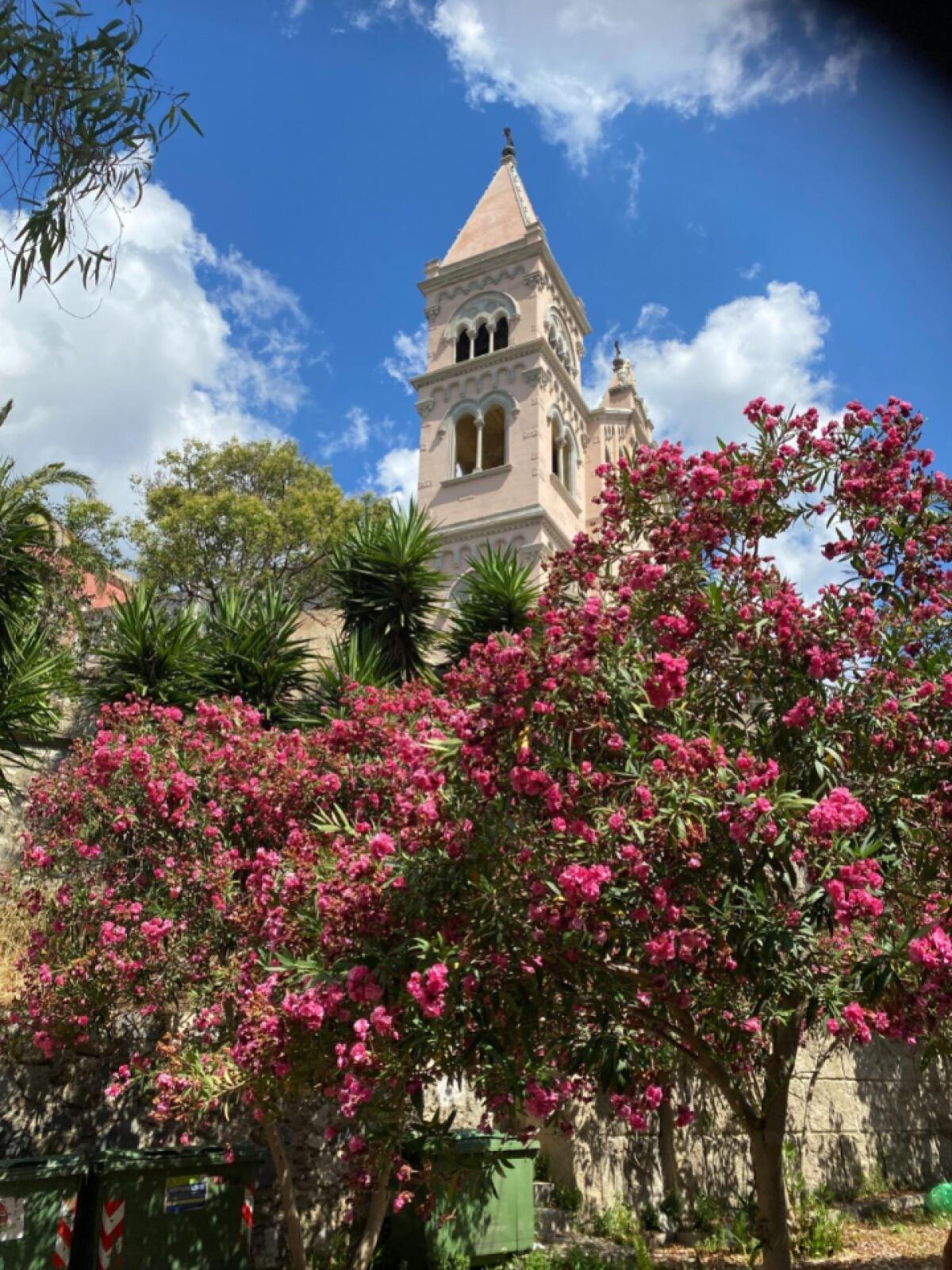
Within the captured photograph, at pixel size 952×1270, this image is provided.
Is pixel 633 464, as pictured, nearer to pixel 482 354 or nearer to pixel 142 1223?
pixel 142 1223

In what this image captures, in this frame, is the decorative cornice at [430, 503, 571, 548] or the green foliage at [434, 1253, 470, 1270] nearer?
the green foliage at [434, 1253, 470, 1270]

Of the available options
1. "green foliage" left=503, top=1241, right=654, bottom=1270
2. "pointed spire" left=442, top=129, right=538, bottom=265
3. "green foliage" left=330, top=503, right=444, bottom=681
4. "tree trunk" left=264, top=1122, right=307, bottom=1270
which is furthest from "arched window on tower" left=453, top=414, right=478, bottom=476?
"tree trunk" left=264, top=1122, right=307, bottom=1270

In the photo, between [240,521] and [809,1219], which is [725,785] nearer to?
[809,1219]

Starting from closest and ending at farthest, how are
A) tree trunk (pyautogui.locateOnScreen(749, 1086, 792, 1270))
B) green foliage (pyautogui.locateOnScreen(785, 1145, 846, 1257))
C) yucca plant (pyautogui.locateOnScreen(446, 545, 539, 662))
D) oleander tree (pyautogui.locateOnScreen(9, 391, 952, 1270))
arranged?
oleander tree (pyautogui.locateOnScreen(9, 391, 952, 1270)) < tree trunk (pyautogui.locateOnScreen(749, 1086, 792, 1270)) < green foliage (pyautogui.locateOnScreen(785, 1145, 846, 1257)) < yucca plant (pyautogui.locateOnScreen(446, 545, 539, 662))

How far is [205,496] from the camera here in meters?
24.3

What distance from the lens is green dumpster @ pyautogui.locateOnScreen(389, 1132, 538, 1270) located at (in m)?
7.70

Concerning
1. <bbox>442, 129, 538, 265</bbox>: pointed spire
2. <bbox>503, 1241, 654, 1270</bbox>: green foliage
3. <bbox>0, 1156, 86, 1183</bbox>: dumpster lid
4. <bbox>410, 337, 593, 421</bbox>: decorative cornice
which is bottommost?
<bbox>503, 1241, 654, 1270</bbox>: green foliage

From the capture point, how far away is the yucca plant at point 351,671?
465 inches

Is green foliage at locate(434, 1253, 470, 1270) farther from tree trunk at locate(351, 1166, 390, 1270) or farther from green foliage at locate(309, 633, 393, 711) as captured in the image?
green foliage at locate(309, 633, 393, 711)

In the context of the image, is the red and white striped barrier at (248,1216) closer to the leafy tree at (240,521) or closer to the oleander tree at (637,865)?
the oleander tree at (637,865)

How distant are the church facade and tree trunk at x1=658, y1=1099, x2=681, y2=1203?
50.9ft

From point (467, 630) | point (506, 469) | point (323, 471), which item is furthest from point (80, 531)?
point (467, 630)

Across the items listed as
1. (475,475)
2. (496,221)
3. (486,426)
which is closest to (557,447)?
(486,426)

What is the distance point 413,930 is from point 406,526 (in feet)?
32.9
